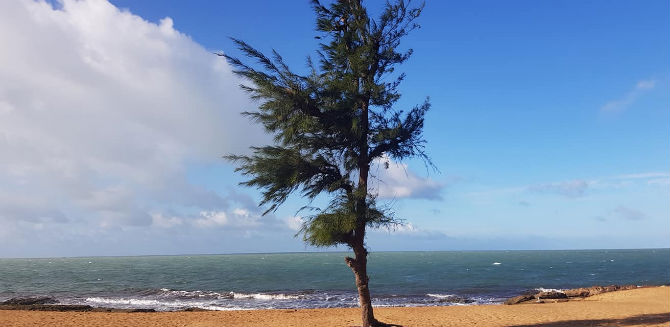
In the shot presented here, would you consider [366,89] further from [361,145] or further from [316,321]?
[316,321]

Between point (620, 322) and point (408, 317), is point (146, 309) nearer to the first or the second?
point (408, 317)

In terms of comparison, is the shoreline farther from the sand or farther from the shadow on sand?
the shadow on sand

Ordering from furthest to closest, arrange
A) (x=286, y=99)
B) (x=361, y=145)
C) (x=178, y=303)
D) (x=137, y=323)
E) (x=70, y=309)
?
(x=178, y=303), (x=70, y=309), (x=137, y=323), (x=361, y=145), (x=286, y=99)

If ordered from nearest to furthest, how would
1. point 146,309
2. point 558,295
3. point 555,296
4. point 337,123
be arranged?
1. point 337,123
2. point 146,309
3. point 555,296
4. point 558,295

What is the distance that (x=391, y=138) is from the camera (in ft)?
49.0

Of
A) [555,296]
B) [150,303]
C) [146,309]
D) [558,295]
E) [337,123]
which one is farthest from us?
[150,303]

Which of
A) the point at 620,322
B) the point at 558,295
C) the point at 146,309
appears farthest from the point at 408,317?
the point at 146,309

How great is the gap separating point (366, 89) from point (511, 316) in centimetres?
1422

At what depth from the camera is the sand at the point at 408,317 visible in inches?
759

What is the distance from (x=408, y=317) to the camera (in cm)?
2194

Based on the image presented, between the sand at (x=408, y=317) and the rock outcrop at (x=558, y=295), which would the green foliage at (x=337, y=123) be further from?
the rock outcrop at (x=558, y=295)

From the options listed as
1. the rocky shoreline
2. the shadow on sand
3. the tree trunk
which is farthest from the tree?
the rocky shoreline

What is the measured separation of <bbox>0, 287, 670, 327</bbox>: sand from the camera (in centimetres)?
1928

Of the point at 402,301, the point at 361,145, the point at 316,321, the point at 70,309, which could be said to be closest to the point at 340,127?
the point at 361,145
